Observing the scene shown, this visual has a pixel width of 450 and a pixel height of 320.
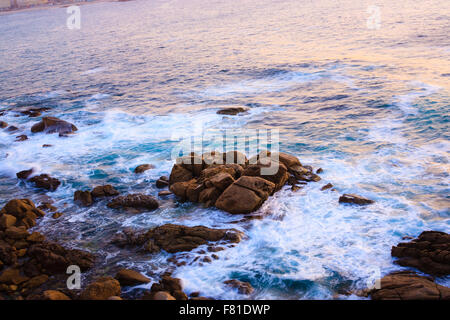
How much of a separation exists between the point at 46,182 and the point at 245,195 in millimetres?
6934

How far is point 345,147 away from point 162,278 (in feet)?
28.4

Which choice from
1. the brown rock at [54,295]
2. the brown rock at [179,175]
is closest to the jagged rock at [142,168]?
the brown rock at [179,175]

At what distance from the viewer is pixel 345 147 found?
13.3 metres

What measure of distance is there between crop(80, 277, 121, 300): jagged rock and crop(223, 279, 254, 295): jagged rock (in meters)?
2.13

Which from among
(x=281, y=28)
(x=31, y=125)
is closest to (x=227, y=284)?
(x=31, y=125)

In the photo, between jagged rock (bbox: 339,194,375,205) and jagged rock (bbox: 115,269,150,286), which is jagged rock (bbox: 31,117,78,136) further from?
jagged rock (bbox: 339,194,375,205)

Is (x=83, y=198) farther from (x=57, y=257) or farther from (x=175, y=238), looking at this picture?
(x=175, y=238)

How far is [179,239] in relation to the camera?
8695 mm

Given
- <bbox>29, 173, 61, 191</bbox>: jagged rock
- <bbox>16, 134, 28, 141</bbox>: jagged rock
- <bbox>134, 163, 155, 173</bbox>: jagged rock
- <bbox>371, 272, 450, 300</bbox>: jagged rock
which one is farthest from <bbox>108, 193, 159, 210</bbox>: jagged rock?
<bbox>16, 134, 28, 141</bbox>: jagged rock

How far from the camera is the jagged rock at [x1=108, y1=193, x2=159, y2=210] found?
34.3 ft

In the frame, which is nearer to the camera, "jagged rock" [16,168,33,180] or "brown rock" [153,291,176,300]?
"brown rock" [153,291,176,300]

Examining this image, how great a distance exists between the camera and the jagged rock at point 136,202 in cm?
1045

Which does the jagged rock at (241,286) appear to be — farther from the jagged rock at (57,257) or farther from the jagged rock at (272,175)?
the jagged rock at (272,175)

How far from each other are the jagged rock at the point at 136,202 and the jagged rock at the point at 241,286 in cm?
392
